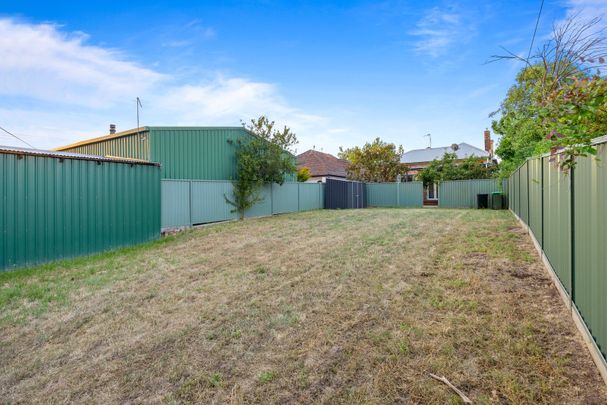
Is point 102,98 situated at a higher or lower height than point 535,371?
higher

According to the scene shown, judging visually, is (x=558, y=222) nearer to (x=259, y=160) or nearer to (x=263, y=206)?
(x=259, y=160)

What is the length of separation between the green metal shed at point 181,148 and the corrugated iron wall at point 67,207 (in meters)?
3.40

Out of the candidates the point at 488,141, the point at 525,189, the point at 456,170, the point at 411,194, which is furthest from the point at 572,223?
the point at 488,141

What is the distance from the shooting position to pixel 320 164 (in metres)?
28.0

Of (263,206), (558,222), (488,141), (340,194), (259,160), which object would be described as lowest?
(263,206)

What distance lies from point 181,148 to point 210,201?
2.22m

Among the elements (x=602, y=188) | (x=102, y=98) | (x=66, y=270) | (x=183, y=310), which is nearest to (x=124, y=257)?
(x=66, y=270)

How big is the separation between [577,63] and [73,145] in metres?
16.9

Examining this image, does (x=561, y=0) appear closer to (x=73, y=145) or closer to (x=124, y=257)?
(x=124, y=257)

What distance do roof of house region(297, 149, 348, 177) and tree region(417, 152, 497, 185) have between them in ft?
25.4

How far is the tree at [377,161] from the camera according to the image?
25.4 m

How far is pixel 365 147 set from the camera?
1010 inches

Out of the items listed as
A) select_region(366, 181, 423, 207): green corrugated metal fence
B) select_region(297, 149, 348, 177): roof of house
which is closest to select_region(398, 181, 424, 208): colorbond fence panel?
select_region(366, 181, 423, 207): green corrugated metal fence

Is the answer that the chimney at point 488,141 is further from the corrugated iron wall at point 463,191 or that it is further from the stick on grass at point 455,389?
the stick on grass at point 455,389
